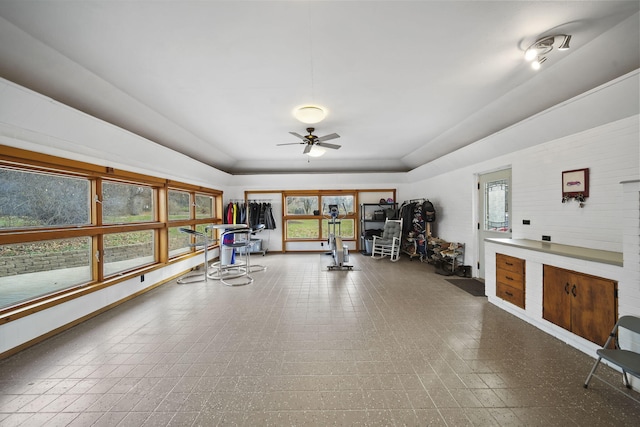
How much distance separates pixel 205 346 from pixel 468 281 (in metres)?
4.81

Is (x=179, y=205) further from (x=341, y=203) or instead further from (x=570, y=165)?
(x=570, y=165)

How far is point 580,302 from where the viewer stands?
8.33 feet

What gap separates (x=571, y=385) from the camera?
204cm

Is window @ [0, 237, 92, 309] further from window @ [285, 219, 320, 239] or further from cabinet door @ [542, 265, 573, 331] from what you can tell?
cabinet door @ [542, 265, 573, 331]

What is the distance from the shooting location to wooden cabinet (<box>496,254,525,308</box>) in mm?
3283

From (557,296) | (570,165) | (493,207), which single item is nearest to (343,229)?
(493,207)

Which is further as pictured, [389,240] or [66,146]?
[389,240]

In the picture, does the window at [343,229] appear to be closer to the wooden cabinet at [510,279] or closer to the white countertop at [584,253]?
the wooden cabinet at [510,279]

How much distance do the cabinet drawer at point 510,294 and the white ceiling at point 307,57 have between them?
2520 millimetres

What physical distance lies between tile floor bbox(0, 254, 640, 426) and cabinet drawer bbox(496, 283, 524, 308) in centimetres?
23

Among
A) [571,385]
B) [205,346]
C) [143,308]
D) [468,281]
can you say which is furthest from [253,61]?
[468,281]

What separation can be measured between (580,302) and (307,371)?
2834 mm

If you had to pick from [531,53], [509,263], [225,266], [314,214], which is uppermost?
[531,53]

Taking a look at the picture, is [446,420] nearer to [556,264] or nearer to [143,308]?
[556,264]
